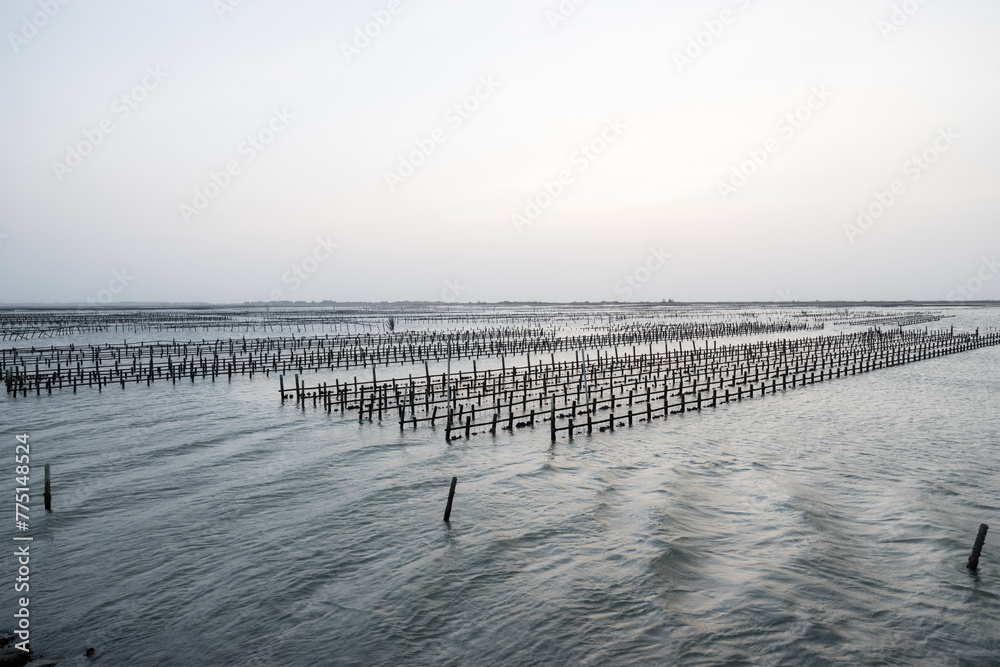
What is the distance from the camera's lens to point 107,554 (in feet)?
40.5

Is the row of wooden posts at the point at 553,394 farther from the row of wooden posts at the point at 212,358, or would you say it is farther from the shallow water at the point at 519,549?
the row of wooden posts at the point at 212,358

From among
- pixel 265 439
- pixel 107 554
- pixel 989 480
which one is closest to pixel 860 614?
pixel 989 480


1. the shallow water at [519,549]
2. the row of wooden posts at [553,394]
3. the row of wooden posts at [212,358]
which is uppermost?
the row of wooden posts at [212,358]

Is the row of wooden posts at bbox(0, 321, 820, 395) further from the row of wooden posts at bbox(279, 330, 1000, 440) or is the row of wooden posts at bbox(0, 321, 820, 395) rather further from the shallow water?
the shallow water

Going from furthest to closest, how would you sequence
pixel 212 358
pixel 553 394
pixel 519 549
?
pixel 212 358 < pixel 553 394 < pixel 519 549

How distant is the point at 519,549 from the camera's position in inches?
504

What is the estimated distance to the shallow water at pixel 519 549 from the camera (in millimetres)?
9320

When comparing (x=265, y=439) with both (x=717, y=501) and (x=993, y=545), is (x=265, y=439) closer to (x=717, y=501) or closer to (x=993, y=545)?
(x=717, y=501)

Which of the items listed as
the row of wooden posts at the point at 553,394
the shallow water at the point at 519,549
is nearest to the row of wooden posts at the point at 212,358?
the row of wooden posts at the point at 553,394

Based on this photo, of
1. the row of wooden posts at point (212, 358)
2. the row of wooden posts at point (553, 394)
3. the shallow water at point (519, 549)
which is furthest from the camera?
→ the row of wooden posts at point (212, 358)

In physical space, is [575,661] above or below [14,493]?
below

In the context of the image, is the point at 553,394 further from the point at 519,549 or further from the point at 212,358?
the point at 212,358

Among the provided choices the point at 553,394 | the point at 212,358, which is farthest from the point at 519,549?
the point at 212,358

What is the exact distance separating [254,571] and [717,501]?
1180 cm
